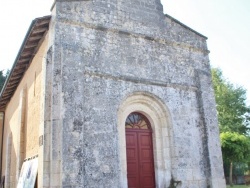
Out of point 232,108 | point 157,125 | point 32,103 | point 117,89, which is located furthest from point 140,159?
point 232,108

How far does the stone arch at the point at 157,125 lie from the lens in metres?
8.84

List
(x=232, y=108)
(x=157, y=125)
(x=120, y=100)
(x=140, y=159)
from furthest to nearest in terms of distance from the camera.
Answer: (x=232, y=108) < (x=157, y=125) < (x=140, y=159) < (x=120, y=100)

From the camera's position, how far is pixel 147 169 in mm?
9016

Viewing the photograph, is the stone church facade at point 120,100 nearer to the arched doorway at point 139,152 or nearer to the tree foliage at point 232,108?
the arched doorway at point 139,152

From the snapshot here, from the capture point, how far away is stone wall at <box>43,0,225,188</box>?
24.9 feet

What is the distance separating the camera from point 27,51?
10867 mm

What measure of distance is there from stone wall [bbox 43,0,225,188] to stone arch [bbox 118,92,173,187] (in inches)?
1.5

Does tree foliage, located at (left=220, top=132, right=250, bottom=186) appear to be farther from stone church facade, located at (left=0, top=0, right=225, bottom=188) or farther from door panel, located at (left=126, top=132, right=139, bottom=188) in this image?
door panel, located at (left=126, top=132, right=139, bottom=188)

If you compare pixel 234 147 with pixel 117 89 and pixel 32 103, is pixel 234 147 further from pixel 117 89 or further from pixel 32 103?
pixel 32 103

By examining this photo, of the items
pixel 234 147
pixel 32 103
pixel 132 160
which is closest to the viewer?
pixel 132 160

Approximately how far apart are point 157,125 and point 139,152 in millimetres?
1118

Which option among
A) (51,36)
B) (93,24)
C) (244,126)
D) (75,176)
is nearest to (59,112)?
(75,176)

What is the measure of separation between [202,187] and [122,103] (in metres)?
3.81

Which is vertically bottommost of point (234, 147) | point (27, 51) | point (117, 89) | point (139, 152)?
point (139, 152)
